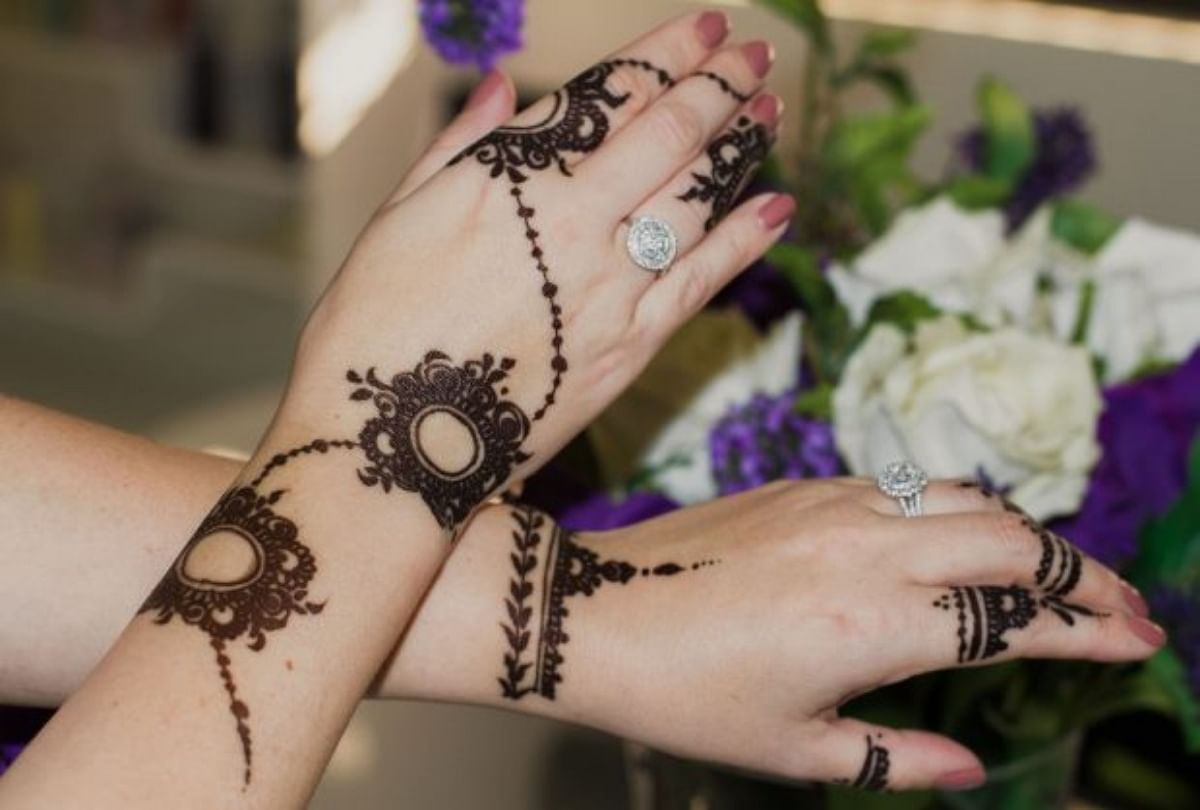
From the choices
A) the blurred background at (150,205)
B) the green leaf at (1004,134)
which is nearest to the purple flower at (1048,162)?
the green leaf at (1004,134)

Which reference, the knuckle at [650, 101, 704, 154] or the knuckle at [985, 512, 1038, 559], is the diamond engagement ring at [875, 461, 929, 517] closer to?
the knuckle at [985, 512, 1038, 559]

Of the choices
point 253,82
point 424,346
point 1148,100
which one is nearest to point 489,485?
point 424,346

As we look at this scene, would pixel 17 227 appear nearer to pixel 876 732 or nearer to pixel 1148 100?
pixel 1148 100

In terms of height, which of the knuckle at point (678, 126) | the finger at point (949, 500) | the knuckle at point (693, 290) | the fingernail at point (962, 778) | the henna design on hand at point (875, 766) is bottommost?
the fingernail at point (962, 778)

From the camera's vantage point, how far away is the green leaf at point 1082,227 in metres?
0.81

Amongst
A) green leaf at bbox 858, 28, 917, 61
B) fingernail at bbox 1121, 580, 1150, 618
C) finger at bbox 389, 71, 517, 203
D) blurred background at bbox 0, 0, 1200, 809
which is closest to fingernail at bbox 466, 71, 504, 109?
finger at bbox 389, 71, 517, 203

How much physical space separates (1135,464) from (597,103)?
0.87 feet

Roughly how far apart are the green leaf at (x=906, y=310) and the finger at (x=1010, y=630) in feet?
0.45

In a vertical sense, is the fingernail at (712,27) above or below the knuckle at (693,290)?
above

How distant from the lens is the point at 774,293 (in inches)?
32.0

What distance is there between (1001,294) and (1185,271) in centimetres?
10

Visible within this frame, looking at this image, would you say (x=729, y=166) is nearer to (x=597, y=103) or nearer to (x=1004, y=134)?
(x=597, y=103)

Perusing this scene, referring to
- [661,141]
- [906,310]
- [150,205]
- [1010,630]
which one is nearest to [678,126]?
[661,141]

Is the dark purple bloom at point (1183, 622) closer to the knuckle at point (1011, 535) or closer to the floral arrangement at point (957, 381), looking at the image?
the floral arrangement at point (957, 381)
